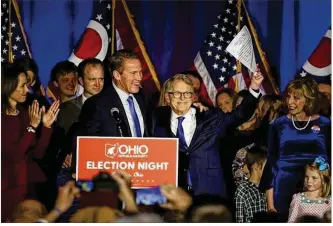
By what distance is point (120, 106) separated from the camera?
3.83 meters

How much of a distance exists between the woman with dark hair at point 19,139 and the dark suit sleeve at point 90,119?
7.1 inches

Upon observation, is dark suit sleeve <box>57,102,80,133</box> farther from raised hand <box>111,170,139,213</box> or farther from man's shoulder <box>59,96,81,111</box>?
raised hand <box>111,170,139,213</box>

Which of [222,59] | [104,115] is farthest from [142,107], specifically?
[222,59]

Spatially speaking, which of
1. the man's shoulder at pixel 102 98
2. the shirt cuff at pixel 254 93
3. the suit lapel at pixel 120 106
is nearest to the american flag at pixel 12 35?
the man's shoulder at pixel 102 98

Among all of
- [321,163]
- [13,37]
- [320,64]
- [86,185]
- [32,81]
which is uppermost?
[13,37]

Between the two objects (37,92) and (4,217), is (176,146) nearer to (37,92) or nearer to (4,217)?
(37,92)

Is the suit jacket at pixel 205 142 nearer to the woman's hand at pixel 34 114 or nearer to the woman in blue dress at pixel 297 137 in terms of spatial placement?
the woman in blue dress at pixel 297 137

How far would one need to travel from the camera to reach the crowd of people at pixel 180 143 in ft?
12.5

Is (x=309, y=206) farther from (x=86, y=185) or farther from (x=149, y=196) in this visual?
(x=86, y=185)

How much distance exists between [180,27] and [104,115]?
0.74m

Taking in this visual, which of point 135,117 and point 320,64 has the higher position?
point 320,64

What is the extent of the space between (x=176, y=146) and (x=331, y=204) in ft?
3.47

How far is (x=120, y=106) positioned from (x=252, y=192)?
Answer: 1.01 meters

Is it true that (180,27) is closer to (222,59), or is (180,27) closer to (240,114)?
(222,59)
